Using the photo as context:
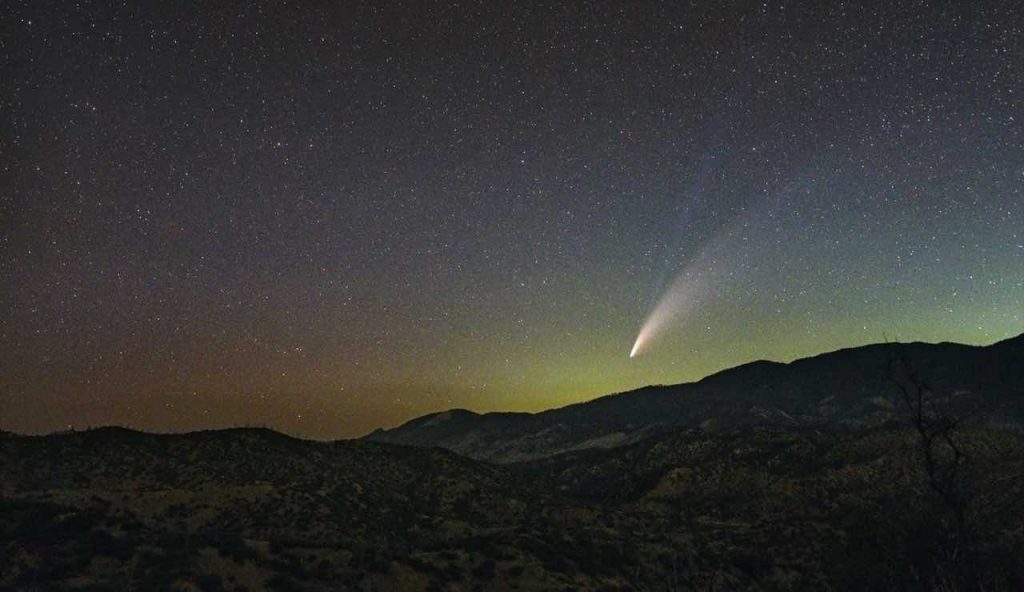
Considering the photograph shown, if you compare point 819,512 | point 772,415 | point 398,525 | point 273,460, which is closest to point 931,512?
point 819,512

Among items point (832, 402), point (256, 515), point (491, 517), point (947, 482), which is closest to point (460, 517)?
point (491, 517)

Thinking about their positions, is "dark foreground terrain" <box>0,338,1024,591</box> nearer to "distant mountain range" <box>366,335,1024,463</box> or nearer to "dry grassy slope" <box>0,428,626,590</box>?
"dry grassy slope" <box>0,428,626,590</box>

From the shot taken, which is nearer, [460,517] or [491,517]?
[460,517]

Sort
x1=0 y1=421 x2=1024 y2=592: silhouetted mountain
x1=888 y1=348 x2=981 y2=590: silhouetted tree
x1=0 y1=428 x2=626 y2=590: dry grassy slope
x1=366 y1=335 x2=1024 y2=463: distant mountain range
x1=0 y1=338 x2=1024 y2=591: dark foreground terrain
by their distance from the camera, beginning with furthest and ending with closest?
x1=366 y1=335 x2=1024 y2=463: distant mountain range, x1=0 y1=421 x2=1024 y2=592: silhouetted mountain, x1=0 y1=338 x2=1024 y2=591: dark foreground terrain, x1=0 y1=428 x2=626 y2=590: dry grassy slope, x1=888 y1=348 x2=981 y2=590: silhouetted tree

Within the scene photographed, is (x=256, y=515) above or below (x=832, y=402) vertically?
below

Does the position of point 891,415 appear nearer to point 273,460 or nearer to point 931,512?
point 931,512

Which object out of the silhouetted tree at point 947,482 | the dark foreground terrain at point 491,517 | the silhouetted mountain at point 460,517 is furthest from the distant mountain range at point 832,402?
the silhouetted tree at point 947,482

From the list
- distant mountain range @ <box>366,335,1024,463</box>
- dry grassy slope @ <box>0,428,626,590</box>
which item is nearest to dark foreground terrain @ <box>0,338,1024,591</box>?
dry grassy slope @ <box>0,428,626,590</box>

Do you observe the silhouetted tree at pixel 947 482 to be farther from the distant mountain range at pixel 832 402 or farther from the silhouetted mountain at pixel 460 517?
the distant mountain range at pixel 832 402

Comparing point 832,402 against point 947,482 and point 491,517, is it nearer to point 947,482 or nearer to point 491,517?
point 491,517
